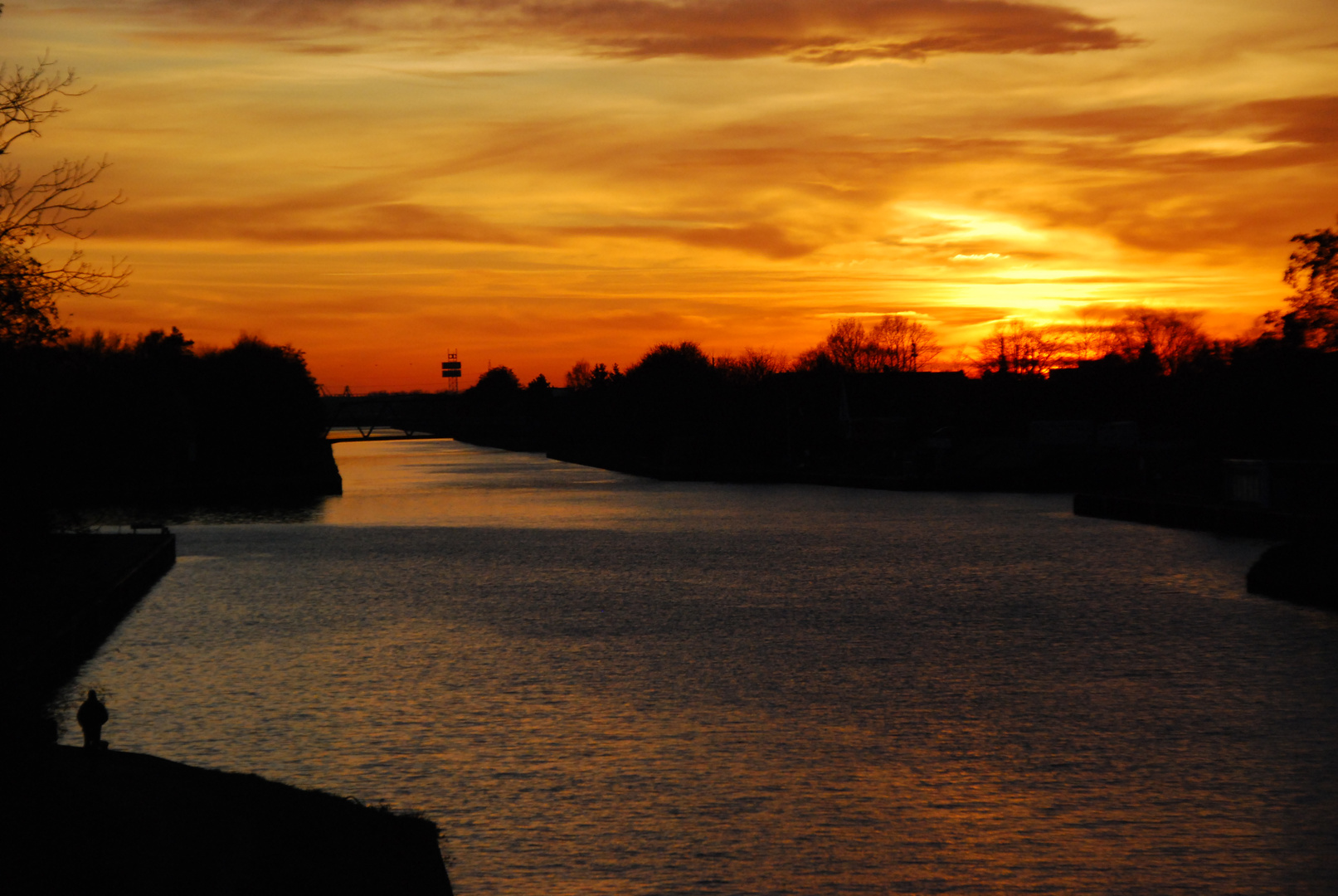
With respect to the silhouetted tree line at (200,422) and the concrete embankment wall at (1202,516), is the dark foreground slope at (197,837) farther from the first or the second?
the concrete embankment wall at (1202,516)

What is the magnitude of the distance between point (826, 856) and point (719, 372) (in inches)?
6182

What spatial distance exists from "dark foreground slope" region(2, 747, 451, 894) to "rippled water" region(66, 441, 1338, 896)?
1330 millimetres

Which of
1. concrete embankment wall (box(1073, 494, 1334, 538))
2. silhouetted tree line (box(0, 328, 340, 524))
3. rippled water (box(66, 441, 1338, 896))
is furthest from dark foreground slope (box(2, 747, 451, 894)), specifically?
Result: concrete embankment wall (box(1073, 494, 1334, 538))

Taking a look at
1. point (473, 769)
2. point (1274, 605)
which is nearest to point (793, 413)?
point (1274, 605)

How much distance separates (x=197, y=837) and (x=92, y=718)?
232cm

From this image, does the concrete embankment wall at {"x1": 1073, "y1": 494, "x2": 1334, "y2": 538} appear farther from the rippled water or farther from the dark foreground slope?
the dark foreground slope

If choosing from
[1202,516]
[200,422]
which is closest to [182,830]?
[1202,516]

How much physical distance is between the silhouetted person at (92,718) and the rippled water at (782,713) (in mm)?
2713

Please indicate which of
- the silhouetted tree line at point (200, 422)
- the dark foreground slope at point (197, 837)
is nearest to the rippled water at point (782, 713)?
the dark foreground slope at point (197, 837)

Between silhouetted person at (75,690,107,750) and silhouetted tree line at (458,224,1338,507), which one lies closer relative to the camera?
silhouetted person at (75,690,107,750)

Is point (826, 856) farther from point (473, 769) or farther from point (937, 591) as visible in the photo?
point (937, 591)

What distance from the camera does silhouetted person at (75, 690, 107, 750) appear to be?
1229 cm

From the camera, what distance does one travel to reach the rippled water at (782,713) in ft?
39.5

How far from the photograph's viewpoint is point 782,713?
722 inches
